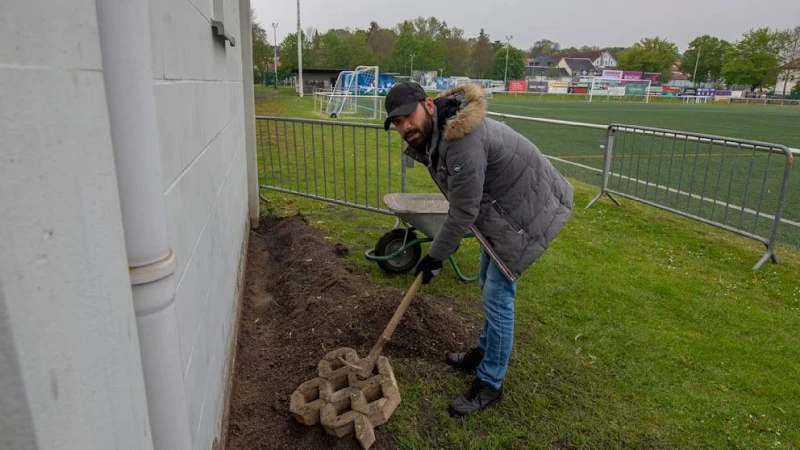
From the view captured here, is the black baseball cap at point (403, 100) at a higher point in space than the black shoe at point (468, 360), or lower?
higher

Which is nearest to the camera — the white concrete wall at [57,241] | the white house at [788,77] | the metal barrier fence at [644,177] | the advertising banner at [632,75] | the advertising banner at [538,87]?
the white concrete wall at [57,241]

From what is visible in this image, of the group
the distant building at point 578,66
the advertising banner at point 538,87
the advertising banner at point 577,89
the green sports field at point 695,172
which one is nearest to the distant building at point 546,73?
the distant building at point 578,66

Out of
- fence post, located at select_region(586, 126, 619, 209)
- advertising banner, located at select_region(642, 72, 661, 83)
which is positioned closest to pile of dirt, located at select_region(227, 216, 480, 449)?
fence post, located at select_region(586, 126, 619, 209)

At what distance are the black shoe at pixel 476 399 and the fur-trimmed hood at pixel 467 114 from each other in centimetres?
139

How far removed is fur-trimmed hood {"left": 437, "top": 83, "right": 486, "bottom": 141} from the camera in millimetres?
2375

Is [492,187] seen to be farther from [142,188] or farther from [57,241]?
[57,241]

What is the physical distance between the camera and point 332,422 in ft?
7.90

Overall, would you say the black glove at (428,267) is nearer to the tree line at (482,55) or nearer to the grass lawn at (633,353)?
the grass lawn at (633,353)

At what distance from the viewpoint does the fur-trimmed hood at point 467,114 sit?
238 centimetres

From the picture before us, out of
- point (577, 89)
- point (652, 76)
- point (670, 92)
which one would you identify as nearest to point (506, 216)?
point (577, 89)

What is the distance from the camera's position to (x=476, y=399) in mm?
2834

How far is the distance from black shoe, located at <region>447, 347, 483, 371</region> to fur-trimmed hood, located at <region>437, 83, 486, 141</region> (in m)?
1.41

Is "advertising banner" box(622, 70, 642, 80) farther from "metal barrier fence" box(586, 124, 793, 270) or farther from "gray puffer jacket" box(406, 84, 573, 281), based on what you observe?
"gray puffer jacket" box(406, 84, 573, 281)

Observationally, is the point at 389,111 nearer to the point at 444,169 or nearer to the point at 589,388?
the point at 444,169
